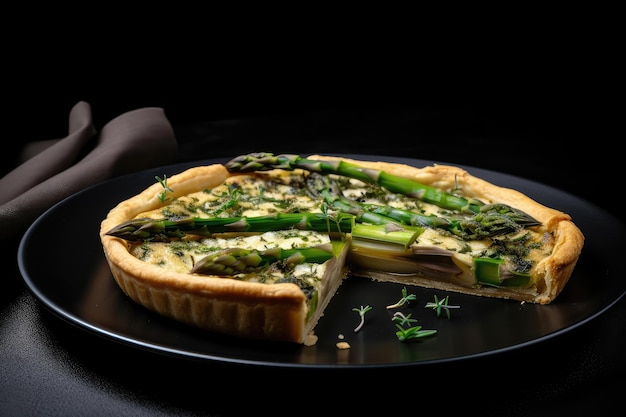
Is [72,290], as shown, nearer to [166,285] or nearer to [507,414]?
[166,285]

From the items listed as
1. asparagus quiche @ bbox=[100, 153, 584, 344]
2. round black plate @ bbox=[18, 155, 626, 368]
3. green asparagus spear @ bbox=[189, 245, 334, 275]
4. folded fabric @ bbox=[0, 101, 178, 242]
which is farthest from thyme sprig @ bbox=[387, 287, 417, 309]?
folded fabric @ bbox=[0, 101, 178, 242]

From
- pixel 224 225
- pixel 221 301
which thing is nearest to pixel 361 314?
pixel 221 301

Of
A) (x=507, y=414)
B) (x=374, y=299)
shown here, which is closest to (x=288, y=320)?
(x=374, y=299)

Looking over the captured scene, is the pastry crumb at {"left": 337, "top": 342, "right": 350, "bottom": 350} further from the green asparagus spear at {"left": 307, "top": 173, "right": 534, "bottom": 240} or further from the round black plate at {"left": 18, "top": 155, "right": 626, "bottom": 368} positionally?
the green asparagus spear at {"left": 307, "top": 173, "right": 534, "bottom": 240}

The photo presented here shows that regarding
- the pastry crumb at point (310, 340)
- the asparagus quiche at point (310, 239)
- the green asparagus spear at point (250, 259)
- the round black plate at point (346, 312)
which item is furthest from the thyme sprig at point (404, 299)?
the pastry crumb at point (310, 340)

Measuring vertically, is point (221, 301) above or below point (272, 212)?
above

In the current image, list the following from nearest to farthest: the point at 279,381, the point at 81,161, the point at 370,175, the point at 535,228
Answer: the point at 279,381 < the point at 535,228 < the point at 370,175 < the point at 81,161

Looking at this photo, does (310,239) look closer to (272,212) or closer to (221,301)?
(272,212)

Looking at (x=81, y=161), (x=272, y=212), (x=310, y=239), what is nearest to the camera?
(x=310, y=239)
